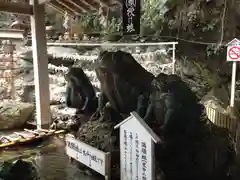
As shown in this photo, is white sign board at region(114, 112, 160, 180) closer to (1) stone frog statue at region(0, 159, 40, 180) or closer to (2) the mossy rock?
(1) stone frog statue at region(0, 159, 40, 180)

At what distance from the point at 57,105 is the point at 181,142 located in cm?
273

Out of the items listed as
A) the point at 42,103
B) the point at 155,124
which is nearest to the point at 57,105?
the point at 42,103

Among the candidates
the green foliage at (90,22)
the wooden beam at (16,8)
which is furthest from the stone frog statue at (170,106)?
the wooden beam at (16,8)

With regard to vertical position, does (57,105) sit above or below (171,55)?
below

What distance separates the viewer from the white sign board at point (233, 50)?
2.04m

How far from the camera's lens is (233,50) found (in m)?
2.06

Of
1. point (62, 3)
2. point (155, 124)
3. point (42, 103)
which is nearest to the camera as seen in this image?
point (155, 124)

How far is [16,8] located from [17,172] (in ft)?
7.32

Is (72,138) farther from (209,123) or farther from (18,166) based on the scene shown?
(209,123)

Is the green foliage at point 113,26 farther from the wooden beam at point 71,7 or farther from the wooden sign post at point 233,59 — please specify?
the wooden sign post at point 233,59

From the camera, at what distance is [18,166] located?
8.17 feet

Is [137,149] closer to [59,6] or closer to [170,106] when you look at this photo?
[170,106]

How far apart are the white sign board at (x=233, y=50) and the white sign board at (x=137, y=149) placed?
833mm

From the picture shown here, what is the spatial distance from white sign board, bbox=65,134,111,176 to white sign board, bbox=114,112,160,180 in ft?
0.58
